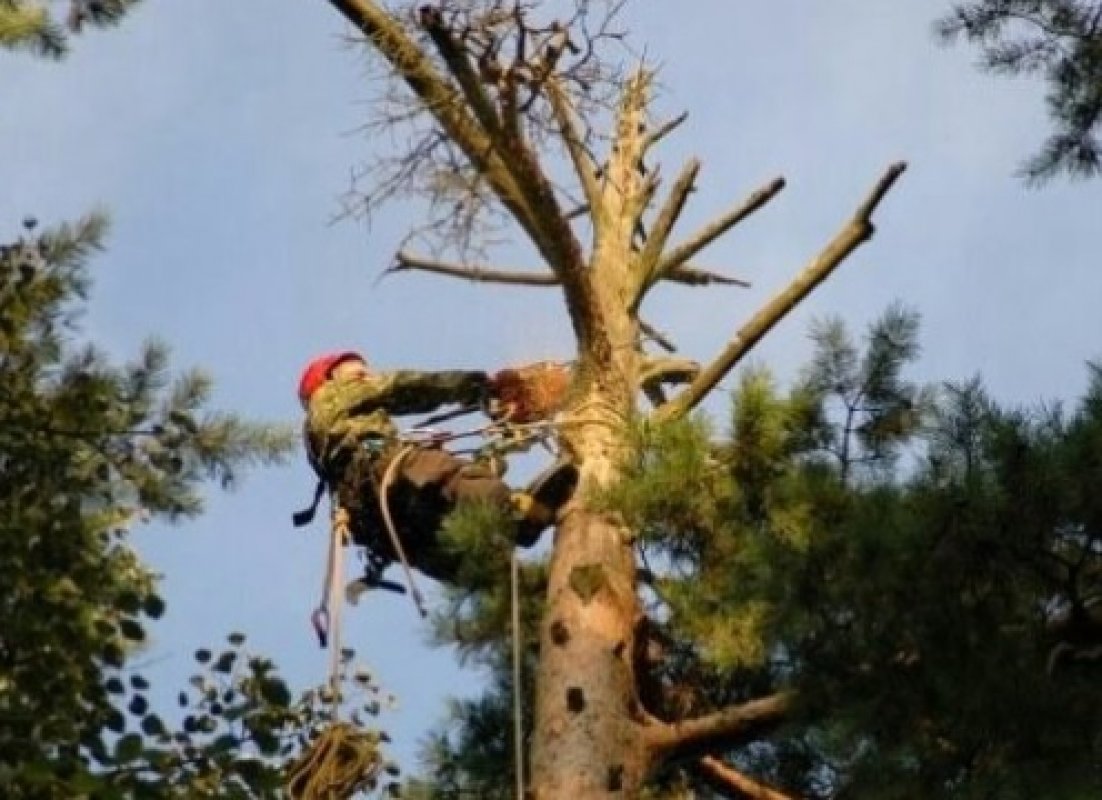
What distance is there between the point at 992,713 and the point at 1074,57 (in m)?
2.09

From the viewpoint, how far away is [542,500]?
621 centimetres

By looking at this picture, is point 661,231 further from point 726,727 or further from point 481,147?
point 726,727

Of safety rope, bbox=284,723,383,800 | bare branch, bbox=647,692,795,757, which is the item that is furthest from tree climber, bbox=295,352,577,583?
bare branch, bbox=647,692,795,757

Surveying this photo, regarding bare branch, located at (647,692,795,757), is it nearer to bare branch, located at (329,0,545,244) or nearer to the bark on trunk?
the bark on trunk

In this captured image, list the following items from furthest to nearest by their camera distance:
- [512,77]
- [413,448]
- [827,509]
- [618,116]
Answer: [618,116]
[413,448]
[512,77]
[827,509]

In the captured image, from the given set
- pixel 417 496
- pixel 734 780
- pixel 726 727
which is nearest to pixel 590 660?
pixel 726 727

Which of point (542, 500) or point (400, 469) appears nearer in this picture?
point (542, 500)

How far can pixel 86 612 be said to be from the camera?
17.1ft

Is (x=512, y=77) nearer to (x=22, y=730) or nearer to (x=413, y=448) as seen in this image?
(x=413, y=448)

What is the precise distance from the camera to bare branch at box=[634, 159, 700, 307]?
701cm

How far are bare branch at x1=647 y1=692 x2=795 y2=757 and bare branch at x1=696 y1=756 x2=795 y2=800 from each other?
0.35 m

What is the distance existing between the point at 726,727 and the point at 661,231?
214 cm

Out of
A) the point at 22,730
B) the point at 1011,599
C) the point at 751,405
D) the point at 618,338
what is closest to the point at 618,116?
the point at 618,338

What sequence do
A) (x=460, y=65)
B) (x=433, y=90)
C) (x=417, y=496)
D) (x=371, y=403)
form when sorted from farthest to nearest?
(x=371, y=403) → (x=417, y=496) → (x=433, y=90) → (x=460, y=65)
